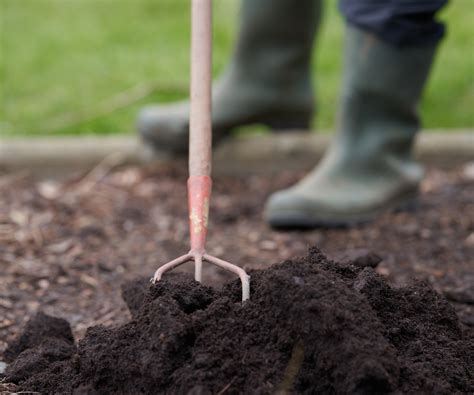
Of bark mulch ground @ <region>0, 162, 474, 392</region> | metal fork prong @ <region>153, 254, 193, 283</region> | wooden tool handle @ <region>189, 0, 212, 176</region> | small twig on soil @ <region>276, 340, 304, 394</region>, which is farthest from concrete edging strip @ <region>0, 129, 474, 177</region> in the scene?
small twig on soil @ <region>276, 340, 304, 394</region>

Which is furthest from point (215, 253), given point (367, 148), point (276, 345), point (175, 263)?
point (276, 345)

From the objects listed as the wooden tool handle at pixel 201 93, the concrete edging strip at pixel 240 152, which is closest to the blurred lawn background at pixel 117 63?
the concrete edging strip at pixel 240 152

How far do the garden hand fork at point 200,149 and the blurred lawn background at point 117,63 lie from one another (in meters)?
2.03

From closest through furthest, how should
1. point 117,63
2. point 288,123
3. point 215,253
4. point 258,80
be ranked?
point 215,253, point 258,80, point 288,123, point 117,63

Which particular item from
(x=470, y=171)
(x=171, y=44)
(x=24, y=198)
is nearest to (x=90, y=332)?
(x=24, y=198)

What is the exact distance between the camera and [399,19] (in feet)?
8.43

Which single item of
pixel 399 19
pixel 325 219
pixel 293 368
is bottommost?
pixel 325 219

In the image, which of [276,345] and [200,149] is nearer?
[276,345]

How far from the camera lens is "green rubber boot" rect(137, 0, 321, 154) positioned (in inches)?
128

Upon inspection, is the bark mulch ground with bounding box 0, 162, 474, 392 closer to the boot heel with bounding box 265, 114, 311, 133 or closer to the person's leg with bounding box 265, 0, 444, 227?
the person's leg with bounding box 265, 0, 444, 227

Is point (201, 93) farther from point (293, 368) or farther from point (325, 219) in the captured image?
point (325, 219)

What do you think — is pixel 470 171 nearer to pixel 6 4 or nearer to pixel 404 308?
pixel 404 308

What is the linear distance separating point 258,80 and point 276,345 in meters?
2.12

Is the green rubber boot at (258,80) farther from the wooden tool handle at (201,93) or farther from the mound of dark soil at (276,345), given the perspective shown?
the mound of dark soil at (276,345)
